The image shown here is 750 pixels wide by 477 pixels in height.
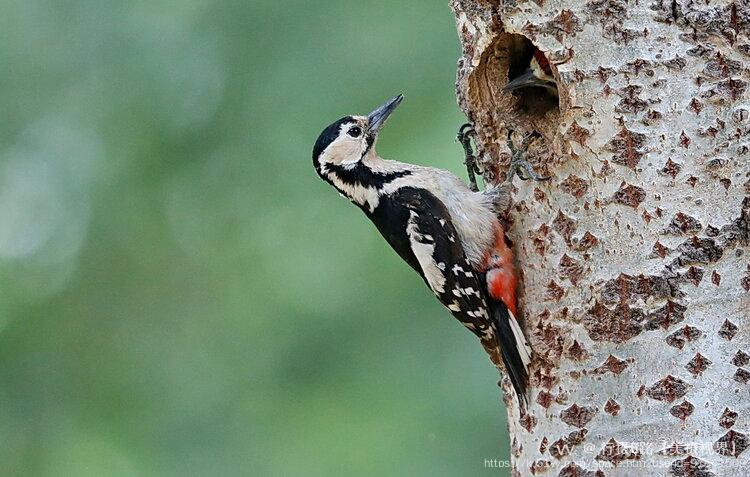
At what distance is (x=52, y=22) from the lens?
6.00 meters

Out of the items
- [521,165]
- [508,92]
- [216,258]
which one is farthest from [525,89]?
[216,258]

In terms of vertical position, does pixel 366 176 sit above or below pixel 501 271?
above

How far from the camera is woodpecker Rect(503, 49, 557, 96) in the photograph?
3713mm

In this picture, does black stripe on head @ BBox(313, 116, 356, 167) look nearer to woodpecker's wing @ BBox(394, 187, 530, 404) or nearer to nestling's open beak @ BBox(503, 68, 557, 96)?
woodpecker's wing @ BBox(394, 187, 530, 404)

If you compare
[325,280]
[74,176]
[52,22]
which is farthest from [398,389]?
[52,22]

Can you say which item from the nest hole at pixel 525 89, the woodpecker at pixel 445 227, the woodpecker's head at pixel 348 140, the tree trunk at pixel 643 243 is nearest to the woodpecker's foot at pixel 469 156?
the woodpecker at pixel 445 227

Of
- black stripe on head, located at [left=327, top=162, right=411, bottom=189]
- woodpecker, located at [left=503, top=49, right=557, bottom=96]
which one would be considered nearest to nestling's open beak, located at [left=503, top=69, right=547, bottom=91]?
woodpecker, located at [left=503, top=49, right=557, bottom=96]

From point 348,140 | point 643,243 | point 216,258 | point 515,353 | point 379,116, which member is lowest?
point 515,353

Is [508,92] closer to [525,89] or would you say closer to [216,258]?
[525,89]

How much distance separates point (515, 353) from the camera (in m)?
3.62

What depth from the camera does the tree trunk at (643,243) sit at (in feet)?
10.5

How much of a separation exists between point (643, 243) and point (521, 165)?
1.84 ft

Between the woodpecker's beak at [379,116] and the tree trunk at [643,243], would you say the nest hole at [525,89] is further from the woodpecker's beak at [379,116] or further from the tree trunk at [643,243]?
the woodpecker's beak at [379,116]

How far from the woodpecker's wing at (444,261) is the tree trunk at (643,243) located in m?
0.35
